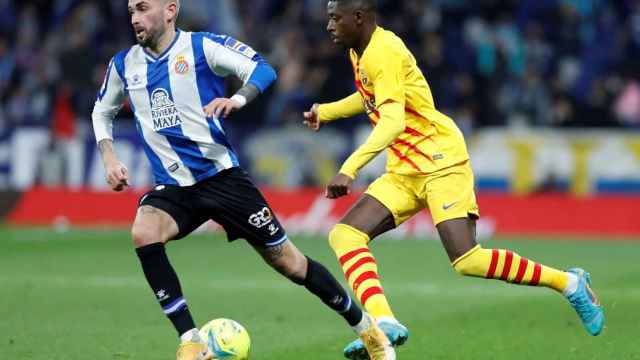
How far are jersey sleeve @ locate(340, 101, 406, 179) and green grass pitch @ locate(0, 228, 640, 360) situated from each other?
1.46 metres

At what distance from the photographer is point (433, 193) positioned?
867 cm

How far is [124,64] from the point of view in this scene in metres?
8.38

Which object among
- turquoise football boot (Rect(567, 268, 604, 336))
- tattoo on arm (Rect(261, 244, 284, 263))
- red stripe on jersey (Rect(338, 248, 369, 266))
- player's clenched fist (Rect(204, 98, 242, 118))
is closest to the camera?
player's clenched fist (Rect(204, 98, 242, 118))

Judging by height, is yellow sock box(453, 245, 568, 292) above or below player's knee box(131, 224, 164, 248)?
below

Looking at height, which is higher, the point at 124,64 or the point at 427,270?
the point at 124,64

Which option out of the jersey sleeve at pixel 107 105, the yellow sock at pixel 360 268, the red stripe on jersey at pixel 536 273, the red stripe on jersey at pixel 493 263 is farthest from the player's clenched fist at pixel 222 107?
the red stripe on jersey at pixel 536 273

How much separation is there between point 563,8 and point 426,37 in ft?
9.26

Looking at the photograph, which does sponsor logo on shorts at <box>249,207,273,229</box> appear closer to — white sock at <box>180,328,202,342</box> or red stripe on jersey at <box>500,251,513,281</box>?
white sock at <box>180,328,202,342</box>

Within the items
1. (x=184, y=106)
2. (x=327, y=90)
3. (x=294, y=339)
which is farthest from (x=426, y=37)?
(x=184, y=106)

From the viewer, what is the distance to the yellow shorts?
864cm

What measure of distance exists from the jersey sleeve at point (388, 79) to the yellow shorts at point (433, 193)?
0.66 meters

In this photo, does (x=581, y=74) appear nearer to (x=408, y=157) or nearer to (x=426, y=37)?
(x=426, y=37)

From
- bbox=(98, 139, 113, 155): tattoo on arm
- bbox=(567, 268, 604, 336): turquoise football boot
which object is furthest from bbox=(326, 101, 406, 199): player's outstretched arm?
bbox=(567, 268, 604, 336): turquoise football boot

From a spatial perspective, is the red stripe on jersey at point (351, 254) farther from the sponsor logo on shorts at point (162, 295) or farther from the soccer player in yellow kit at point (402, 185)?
the sponsor logo on shorts at point (162, 295)
